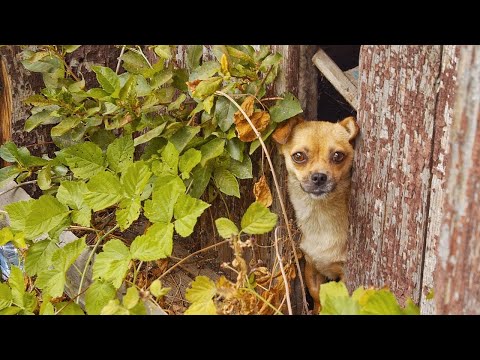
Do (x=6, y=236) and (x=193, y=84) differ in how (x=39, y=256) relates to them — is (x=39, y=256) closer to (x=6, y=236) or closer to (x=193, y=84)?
(x=6, y=236)

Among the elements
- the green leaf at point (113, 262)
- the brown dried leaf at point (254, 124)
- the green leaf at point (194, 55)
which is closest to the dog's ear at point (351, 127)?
the brown dried leaf at point (254, 124)

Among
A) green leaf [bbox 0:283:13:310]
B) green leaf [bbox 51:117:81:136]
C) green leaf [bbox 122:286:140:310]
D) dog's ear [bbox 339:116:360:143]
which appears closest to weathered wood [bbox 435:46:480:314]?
Result: green leaf [bbox 122:286:140:310]

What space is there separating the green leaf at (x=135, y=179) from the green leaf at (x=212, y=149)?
426 mm

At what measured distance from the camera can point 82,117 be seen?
3.47 meters

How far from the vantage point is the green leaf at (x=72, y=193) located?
9.73 feet

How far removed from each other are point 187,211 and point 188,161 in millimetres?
554

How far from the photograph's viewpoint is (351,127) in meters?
2.86

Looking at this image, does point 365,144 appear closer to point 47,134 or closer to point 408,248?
Result: point 408,248

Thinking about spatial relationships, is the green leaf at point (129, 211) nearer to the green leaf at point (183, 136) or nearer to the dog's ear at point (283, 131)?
the green leaf at point (183, 136)

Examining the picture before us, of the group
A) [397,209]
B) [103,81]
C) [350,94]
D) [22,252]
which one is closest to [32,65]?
[103,81]

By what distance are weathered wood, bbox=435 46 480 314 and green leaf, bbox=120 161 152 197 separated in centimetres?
144

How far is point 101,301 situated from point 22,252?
3.27 ft

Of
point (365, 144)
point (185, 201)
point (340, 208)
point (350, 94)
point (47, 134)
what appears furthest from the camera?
point (47, 134)

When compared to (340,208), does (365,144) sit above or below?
above
